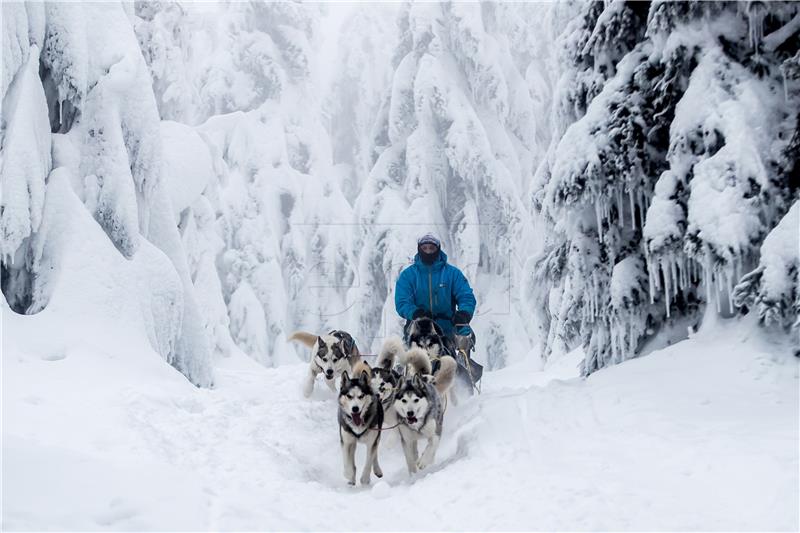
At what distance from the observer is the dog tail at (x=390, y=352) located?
711 cm

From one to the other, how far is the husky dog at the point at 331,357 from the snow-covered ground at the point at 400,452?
318 mm

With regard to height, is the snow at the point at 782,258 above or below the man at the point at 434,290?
above

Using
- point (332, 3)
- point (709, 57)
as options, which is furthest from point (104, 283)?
point (332, 3)

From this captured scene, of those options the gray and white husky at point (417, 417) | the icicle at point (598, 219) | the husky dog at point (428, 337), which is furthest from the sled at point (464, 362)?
the icicle at point (598, 219)

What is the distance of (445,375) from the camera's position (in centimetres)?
665

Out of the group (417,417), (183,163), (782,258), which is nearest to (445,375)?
(417,417)

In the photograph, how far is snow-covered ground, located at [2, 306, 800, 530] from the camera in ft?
11.6

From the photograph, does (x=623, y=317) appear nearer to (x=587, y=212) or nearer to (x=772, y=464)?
(x=587, y=212)

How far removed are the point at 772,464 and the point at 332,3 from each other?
34.6 meters

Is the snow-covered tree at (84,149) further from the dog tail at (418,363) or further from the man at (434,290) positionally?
the dog tail at (418,363)

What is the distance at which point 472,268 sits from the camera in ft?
61.1

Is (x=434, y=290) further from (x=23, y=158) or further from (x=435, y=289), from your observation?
(x=23, y=158)

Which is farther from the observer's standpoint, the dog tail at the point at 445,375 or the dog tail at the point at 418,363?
the dog tail at the point at 445,375

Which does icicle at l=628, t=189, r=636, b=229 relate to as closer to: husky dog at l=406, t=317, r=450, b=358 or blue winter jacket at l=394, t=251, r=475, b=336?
blue winter jacket at l=394, t=251, r=475, b=336
